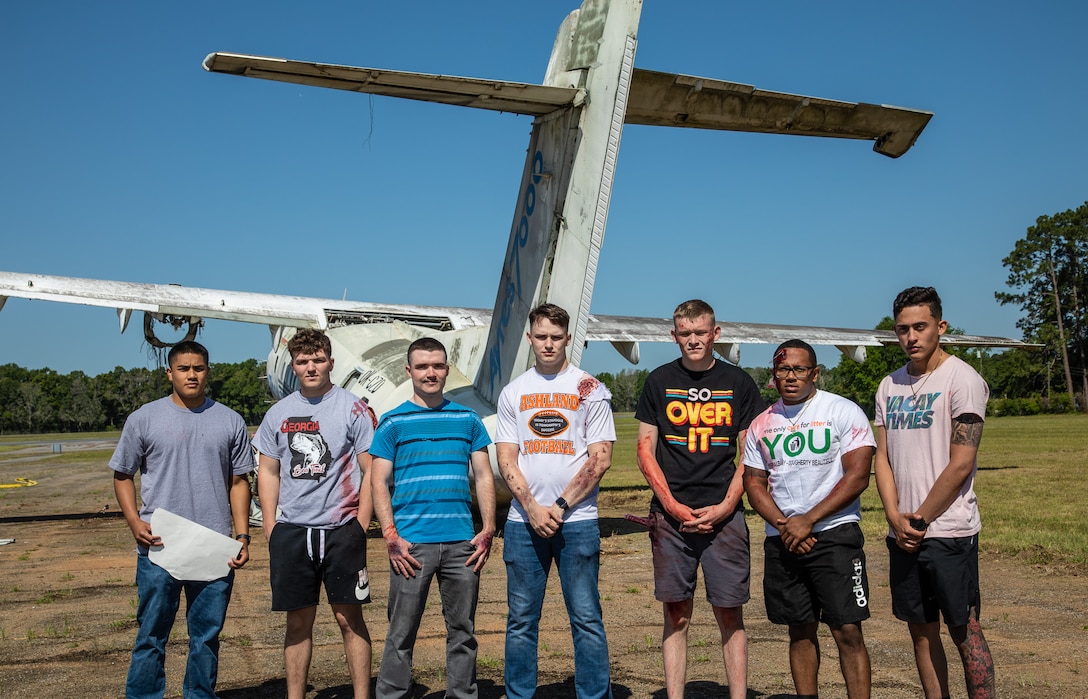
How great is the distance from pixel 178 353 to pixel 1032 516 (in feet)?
39.9

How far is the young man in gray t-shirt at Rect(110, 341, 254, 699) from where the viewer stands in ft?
15.7

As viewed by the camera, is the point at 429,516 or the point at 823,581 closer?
the point at 823,581

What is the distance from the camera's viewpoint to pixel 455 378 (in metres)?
11.3

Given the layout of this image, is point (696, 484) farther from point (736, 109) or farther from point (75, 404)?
point (75, 404)

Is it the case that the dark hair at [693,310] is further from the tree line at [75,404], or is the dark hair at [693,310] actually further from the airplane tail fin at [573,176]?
the tree line at [75,404]

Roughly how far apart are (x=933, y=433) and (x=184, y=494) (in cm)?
408

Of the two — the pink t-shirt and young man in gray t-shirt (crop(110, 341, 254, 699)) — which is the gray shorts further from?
young man in gray t-shirt (crop(110, 341, 254, 699))

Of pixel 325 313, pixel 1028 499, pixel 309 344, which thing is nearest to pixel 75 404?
pixel 325 313

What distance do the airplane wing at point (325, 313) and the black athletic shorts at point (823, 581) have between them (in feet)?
43.1

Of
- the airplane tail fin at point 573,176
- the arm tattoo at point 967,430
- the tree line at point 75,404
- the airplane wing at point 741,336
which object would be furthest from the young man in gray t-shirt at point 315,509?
the tree line at point 75,404

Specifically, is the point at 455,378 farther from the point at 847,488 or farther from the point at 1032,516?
the point at 1032,516

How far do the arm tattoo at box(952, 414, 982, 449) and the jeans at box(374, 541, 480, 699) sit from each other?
260 centimetres

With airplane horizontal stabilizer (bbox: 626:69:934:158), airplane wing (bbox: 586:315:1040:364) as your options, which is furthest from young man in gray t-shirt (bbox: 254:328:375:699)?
airplane wing (bbox: 586:315:1040:364)

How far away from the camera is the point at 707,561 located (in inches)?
190
